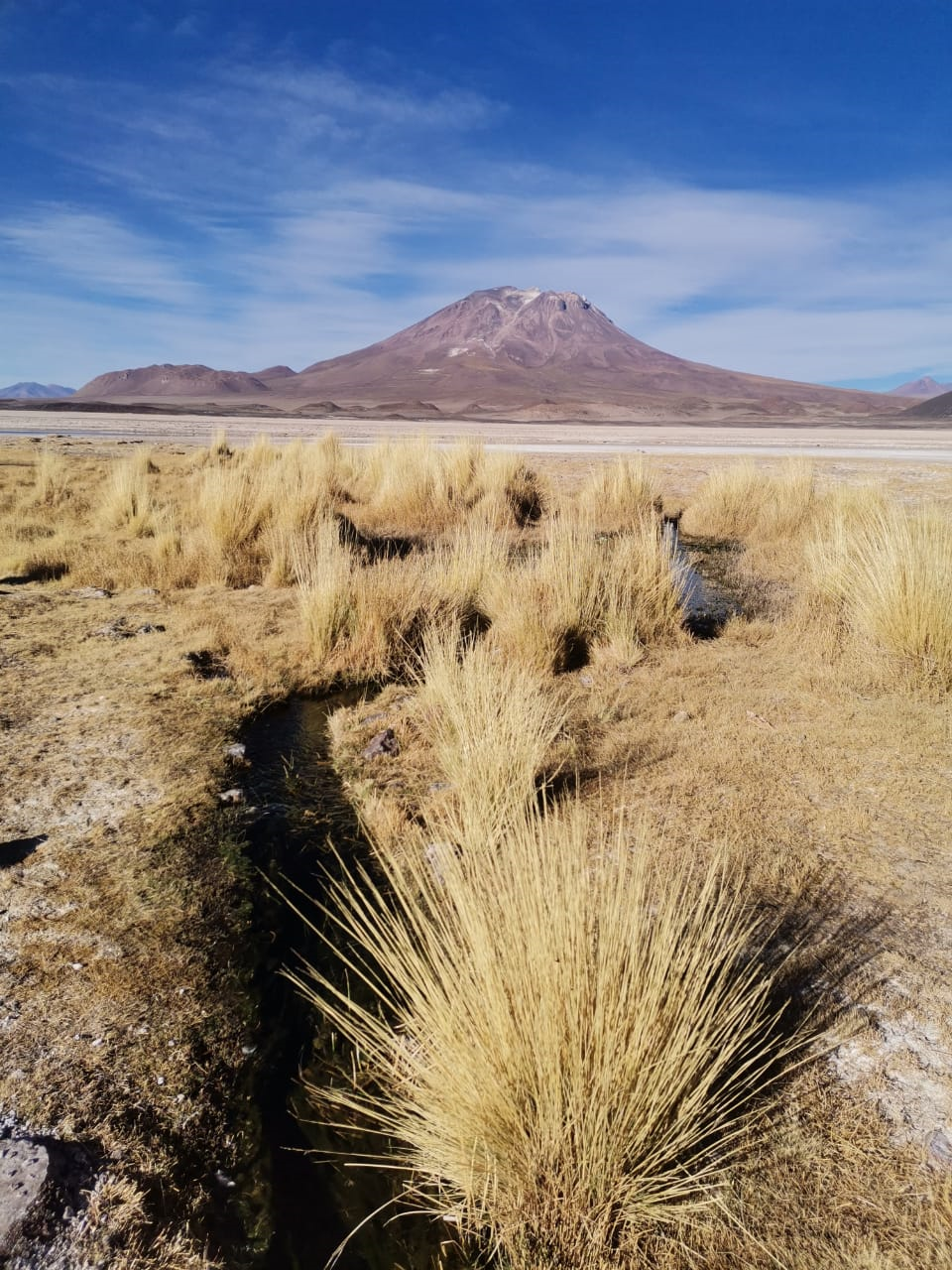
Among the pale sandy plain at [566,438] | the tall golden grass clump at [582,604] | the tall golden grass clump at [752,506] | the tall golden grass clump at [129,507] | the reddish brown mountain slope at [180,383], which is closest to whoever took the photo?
the tall golden grass clump at [582,604]

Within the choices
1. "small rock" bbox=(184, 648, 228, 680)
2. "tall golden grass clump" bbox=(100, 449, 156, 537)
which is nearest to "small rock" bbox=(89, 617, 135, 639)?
"small rock" bbox=(184, 648, 228, 680)

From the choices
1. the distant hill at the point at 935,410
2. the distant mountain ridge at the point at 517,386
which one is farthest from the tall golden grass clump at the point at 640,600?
the distant hill at the point at 935,410

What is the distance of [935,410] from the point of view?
92.4 metres

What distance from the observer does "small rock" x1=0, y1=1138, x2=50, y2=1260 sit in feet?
5.64

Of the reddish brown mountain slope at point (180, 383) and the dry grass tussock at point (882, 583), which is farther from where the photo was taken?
the reddish brown mountain slope at point (180, 383)

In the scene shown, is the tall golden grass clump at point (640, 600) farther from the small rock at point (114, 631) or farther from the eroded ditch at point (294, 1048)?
the small rock at point (114, 631)

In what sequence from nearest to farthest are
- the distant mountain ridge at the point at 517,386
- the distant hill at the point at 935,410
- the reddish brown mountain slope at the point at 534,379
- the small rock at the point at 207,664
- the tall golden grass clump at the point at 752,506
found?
1. the small rock at the point at 207,664
2. the tall golden grass clump at the point at 752,506
3. the distant hill at the point at 935,410
4. the distant mountain ridge at the point at 517,386
5. the reddish brown mountain slope at the point at 534,379

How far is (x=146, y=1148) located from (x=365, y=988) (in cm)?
86

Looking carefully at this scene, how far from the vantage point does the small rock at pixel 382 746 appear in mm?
4227

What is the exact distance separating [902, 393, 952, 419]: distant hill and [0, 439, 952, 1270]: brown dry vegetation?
306 ft

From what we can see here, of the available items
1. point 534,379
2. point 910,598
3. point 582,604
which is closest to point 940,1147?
point 910,598

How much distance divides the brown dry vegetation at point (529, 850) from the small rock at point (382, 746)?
100 millimetres

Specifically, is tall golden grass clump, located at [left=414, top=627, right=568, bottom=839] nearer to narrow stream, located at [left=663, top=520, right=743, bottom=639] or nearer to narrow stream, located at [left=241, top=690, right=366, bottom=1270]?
narrow stream, located at [left=241, top=690, right=366, bottom=1270]

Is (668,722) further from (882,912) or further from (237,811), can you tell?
(237,811)
